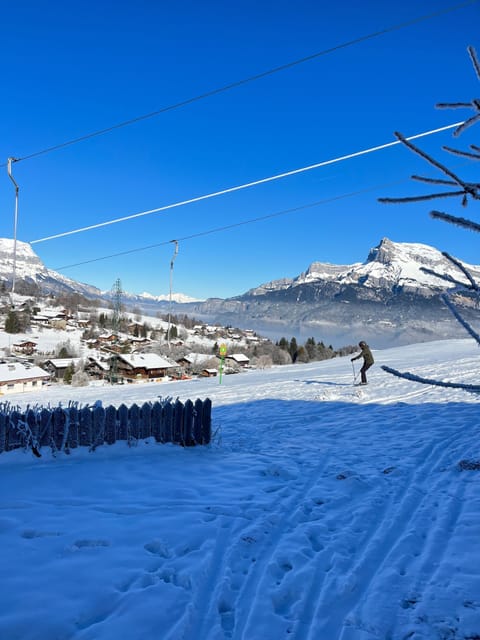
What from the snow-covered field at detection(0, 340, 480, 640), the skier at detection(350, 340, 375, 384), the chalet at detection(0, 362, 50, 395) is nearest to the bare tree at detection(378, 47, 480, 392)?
the snow-covered field at detection(0, 340, 480, 640)

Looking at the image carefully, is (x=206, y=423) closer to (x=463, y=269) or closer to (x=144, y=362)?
(x=463, y=269)

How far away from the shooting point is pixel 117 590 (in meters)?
3.50

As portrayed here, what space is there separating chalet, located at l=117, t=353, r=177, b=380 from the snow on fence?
47.6m

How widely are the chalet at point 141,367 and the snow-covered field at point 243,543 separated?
48939 mm

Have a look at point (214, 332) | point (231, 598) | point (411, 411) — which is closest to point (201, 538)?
point (231, 598)

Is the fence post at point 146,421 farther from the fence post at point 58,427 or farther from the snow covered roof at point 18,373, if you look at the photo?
the snow covered roof at point 18,373

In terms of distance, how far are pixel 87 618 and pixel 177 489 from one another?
122 inches

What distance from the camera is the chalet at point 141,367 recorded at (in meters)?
56.3

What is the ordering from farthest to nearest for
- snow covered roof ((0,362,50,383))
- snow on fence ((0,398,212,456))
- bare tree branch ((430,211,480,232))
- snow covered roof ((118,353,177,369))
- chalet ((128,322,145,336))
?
chalet ((128,322,145,336)) → snow covered roof ((118,353,177,369)) → snow covered roof ((0,362,50,383)) → snow on fence ((0,398,212,456)) → bare tree branch ((430,211,480,232))

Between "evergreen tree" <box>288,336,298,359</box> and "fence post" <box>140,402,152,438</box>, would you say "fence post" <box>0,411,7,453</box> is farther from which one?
"evergreen tree" <box>288,336,298,359</box>

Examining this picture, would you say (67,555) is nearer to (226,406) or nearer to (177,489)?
(177,489)

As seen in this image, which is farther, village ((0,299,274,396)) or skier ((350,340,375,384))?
village ((0,299,274,396))

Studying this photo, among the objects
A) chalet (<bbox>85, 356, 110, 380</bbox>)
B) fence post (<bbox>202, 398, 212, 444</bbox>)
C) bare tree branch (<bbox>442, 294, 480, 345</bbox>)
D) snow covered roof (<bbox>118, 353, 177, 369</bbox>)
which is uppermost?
bare tree branch (<bbox>442, 294, 480, 345</bbox>)

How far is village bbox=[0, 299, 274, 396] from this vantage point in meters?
47.3
